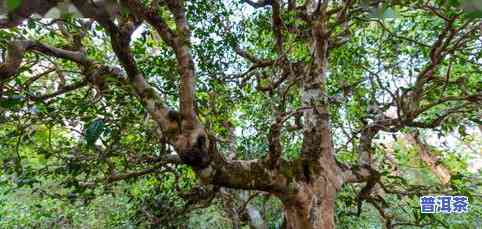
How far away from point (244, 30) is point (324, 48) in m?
0.83

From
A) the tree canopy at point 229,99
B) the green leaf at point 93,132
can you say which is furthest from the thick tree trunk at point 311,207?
the green leaf at point 93,132

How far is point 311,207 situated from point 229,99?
128cm

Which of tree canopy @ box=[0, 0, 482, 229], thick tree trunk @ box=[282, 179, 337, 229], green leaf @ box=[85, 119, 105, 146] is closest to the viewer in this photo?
green leaf @ box=[85, 119, 105, 146]

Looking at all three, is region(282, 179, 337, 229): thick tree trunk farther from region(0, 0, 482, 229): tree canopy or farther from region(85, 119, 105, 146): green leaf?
region(85, 119, 105, 146): green leaf

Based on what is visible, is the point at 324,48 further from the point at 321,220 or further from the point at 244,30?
the point at 321,220

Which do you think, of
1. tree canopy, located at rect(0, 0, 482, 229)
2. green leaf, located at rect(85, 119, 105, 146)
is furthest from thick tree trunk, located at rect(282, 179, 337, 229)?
green leaf, located at rect(85, 119, 105, 146)

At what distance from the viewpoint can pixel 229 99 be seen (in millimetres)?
3395

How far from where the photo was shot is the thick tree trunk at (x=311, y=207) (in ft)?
8.05

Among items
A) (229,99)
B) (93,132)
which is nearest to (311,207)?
(229,99)

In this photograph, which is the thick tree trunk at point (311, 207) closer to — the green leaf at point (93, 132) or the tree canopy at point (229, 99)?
the tree canopy at point (229, 99)

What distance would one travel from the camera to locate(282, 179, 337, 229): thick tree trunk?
8.05 feet

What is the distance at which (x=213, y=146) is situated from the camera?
2160mm

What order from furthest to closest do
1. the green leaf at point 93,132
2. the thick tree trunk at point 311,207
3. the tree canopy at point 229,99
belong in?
the thick tree trunk at point 311,207 → the tree canopy at point 229,99 → the green leaf at point 93,132

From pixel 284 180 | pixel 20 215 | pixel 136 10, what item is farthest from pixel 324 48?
pixel 20 215
